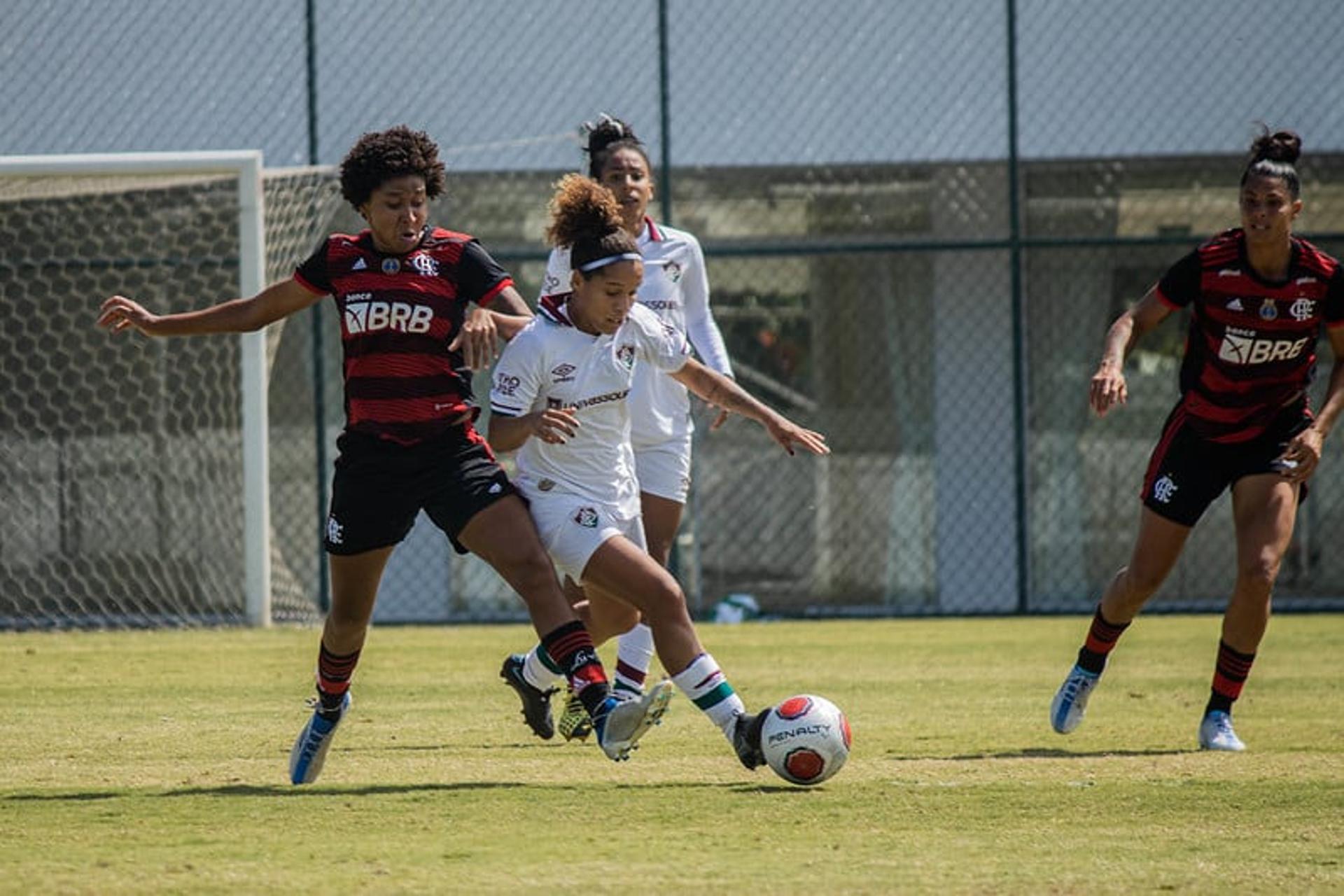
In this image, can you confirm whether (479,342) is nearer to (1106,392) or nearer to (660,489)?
(660,489)

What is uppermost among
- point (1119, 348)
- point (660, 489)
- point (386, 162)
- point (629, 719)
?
point (386, 162)

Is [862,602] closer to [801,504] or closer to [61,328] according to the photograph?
[801,504]

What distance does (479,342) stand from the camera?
18.9ft

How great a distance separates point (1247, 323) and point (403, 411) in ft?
9.96

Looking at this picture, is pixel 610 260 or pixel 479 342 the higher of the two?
pixel 610 260

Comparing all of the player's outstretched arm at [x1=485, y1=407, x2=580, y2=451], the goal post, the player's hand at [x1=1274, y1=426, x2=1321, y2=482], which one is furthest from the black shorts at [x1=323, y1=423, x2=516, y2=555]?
the goal post

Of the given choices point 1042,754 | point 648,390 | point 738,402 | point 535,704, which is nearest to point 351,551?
point 535,704

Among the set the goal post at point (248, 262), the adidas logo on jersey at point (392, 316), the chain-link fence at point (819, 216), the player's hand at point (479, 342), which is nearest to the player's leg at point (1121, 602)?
the player's hand at point (479, 342)

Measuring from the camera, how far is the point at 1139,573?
723 cm

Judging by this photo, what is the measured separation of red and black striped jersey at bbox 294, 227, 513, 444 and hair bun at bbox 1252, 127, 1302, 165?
9.18ft

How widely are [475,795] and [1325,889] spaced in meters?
2.43

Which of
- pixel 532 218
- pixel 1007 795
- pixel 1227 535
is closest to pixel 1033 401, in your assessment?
pixel 1227 535

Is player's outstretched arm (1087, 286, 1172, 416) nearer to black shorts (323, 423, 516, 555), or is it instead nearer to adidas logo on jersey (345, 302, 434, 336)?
black shorts (323, 423, 516, 555)

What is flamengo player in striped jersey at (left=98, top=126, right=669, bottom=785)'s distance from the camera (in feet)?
19.5
